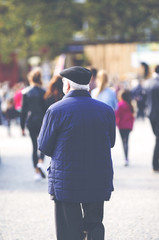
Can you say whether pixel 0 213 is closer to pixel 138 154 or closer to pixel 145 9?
pixel 138 154

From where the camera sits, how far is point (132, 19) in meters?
27.4

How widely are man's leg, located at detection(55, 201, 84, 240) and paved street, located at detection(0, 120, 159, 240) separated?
142cm

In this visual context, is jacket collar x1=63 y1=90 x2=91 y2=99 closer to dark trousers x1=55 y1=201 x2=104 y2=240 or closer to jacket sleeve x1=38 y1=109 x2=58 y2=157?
jacket sleeve x1=38 y1=109 x2=58 y2=157

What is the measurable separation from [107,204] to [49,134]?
3111 millimetres

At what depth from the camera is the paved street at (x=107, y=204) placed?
215 inches

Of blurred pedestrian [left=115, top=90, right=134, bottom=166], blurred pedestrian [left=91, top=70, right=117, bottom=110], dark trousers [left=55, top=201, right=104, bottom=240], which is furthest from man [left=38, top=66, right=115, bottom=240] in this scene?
blurred pedestrian [left=115, top=90, right=134, bottom=166]

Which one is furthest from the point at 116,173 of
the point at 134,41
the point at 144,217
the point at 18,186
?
the point at 134,41

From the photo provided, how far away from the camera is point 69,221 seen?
12.6 feet

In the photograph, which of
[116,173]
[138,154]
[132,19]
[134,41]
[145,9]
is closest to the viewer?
[116,173]

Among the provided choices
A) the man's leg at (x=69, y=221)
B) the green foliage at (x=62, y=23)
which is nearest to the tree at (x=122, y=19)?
the green foliage at (x=62, y=23)

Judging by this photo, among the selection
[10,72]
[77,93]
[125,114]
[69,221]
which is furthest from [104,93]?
[10,72]

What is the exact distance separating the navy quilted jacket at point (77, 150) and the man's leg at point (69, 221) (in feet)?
0.32

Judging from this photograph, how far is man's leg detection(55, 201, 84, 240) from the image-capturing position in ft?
12.6

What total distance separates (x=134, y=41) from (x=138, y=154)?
21.7 metres
